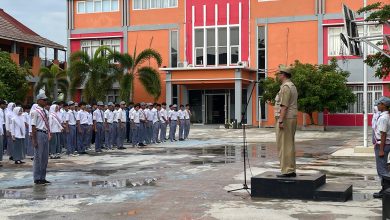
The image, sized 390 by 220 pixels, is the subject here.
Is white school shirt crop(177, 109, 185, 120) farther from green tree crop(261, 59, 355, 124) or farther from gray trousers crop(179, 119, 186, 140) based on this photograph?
green tree crop(261, 59, 355, 124)

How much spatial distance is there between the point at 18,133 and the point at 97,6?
84.7ft

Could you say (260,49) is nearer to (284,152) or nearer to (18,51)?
(18,51)

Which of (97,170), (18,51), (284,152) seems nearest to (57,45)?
(18,51)

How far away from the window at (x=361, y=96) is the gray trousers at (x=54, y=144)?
851 inches

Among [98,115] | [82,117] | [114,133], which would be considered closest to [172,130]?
[114,133]

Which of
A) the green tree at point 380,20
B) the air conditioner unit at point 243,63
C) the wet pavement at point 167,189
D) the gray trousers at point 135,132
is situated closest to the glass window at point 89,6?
the air conditioner unit at point 243,63

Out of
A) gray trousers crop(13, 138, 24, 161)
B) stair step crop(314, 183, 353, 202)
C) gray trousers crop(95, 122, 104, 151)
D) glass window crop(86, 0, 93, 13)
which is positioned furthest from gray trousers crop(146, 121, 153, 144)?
glass window crop(86, 0, 93, 13)

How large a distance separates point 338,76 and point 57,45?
76.6 ft

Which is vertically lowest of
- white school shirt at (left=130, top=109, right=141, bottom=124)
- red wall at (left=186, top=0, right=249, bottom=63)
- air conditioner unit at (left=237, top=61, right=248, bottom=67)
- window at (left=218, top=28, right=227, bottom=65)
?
white school shirt at (left=130, top=109, right=141, bottom=124)

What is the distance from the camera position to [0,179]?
12102 millimetres

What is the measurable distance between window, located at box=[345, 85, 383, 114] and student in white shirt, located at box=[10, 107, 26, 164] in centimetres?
2328

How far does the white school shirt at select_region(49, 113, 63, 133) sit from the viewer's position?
54.2 feet

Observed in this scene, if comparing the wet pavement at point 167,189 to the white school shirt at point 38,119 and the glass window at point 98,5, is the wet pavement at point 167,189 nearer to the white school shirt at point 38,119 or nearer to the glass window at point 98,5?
the white school shirt at point 38,119

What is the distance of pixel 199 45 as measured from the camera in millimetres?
37344
